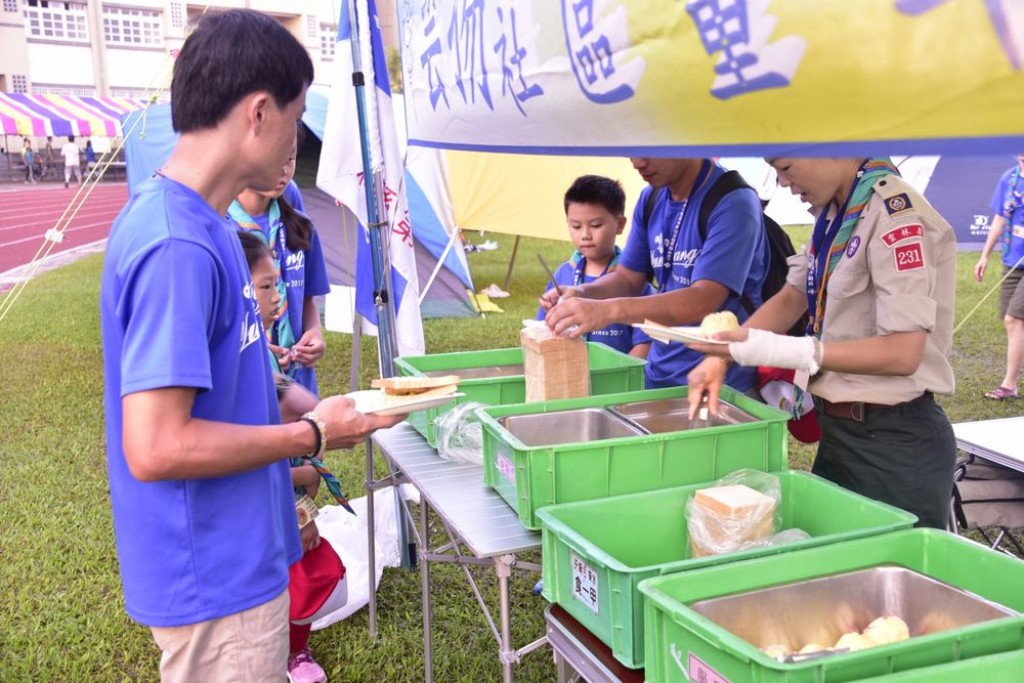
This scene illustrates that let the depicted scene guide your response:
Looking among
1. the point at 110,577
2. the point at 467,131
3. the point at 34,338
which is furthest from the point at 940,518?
the point at 34,338

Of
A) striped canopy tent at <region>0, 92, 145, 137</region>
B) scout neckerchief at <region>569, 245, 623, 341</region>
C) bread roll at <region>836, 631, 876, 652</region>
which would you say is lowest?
bread roll at <region>836, 631, 876, 652</region>

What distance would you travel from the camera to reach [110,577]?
3.84 meters

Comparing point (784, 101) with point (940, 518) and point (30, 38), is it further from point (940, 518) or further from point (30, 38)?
point (30, 38)

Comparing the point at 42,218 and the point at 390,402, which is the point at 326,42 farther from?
the point at 390,402

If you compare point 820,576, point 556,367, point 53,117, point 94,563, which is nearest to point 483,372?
point 556,367

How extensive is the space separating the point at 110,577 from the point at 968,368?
251 inches

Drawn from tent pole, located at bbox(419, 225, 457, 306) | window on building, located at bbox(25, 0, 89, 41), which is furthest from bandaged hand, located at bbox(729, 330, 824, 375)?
window on building, located at bbox(25, 0, 89, 41)

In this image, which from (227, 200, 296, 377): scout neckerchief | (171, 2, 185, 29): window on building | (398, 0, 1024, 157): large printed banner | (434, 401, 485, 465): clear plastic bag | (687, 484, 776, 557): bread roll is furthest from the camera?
(171, 2, 185, 29): window on building

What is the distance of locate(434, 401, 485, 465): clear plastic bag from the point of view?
2.47 meters

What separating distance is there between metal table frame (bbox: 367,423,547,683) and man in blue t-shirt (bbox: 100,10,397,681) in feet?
1.60

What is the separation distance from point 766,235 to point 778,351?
1.08 m

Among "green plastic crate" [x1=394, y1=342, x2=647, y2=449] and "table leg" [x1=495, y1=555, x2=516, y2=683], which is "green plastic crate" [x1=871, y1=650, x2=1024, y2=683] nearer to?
"table leg" [x1=495, y1=555, x2=516, y2=683]

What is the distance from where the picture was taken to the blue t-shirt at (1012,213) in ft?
19.1

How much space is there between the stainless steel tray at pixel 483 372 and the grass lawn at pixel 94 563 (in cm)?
107
